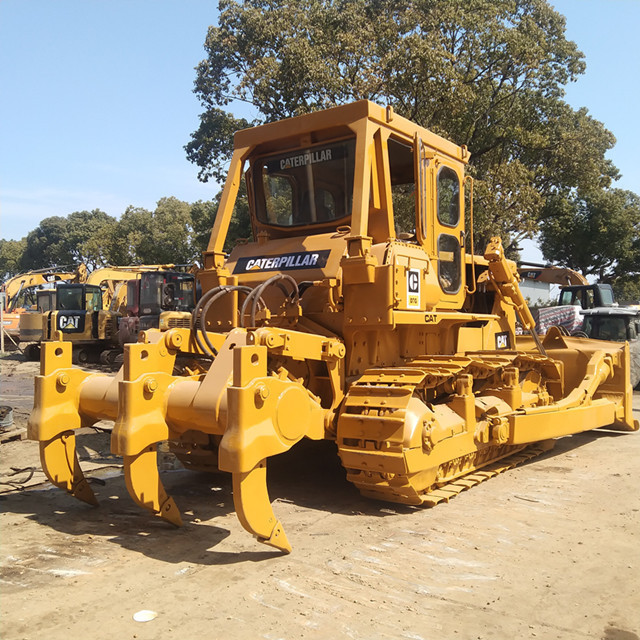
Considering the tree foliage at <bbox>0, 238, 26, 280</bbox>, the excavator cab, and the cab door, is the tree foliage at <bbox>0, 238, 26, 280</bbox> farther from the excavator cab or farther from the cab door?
the cab door

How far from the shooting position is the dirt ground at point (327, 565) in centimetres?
335

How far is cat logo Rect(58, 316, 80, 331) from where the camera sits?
20594 millimetres

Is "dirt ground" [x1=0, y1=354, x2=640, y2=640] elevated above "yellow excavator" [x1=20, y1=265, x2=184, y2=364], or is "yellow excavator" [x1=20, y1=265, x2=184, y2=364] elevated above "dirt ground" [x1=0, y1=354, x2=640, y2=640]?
"yellow excavator" [x1=20, y1=265, x2=184, y2=364]

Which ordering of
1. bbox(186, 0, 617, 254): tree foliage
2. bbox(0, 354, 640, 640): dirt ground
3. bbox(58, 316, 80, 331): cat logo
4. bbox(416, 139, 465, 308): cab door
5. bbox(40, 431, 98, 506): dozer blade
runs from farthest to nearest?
bbox(58, 316, 80, 331): cat logo, bbox(186, 0, 617, 254): tree foliage, bbox(416, 139, 465, 308): cab door, bbox(40, 431, 98, 506): dozer blade, bbox(0, 354, 640, 640): dirt ground

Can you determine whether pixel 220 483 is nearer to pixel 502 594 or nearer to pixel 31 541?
pixel 31 541

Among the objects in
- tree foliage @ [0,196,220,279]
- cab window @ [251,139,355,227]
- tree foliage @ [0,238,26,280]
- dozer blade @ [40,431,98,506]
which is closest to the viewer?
dozer blade @ [40,431,98,506]

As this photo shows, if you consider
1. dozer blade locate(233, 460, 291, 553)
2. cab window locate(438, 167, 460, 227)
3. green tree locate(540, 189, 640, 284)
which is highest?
green tree locate(540, 189, 640, 284)

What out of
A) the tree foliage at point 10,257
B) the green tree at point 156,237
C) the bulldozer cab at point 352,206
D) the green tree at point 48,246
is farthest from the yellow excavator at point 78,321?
the tree foliage at point 10,257

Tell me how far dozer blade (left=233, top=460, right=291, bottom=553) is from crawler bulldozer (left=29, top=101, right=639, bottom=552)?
1 centimetres

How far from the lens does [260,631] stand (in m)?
3.25

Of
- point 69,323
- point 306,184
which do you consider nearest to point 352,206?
point 306,184

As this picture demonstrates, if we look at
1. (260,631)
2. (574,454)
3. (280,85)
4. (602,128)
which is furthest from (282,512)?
(602,128)

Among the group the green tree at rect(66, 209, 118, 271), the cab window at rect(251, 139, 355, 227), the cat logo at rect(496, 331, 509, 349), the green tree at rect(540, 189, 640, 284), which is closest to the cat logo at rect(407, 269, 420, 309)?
the cab window at rect(251, 139, 355, 227)

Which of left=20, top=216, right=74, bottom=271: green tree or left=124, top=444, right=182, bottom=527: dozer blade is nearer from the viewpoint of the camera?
left=124, top=444, right=182, bottom=527: dozer blade
